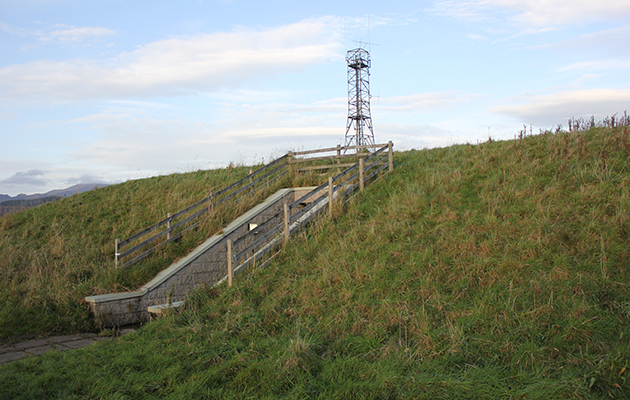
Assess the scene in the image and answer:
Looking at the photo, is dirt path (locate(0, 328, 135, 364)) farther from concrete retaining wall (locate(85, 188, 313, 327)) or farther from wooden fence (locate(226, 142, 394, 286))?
wooden fence (locate(226, 142, 394, 286))

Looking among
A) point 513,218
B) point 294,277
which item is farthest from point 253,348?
point 513,218

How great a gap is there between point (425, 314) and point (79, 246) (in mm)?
11721

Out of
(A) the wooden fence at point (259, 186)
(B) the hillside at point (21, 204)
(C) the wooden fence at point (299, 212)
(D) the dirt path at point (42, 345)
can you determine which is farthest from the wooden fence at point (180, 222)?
(B) the hillside at point (21, 204)

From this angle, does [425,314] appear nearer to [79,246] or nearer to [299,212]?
[299,212]

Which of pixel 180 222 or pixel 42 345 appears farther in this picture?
pixel 180 222

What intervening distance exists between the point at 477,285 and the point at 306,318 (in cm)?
289

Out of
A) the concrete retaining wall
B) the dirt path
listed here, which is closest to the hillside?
the concrete retaining wall

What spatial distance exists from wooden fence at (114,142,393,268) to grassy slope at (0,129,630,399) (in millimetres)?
773

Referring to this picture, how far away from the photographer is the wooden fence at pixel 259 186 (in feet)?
34.4

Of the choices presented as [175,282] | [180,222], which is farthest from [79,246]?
[175,282]

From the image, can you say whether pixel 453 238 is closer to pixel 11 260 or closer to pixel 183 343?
pixel 183 343

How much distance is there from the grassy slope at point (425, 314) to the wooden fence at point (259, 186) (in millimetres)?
773

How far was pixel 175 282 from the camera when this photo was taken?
34.2 feet

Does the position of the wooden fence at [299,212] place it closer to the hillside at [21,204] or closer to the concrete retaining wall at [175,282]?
the concrete retaining wall at [175,282]
